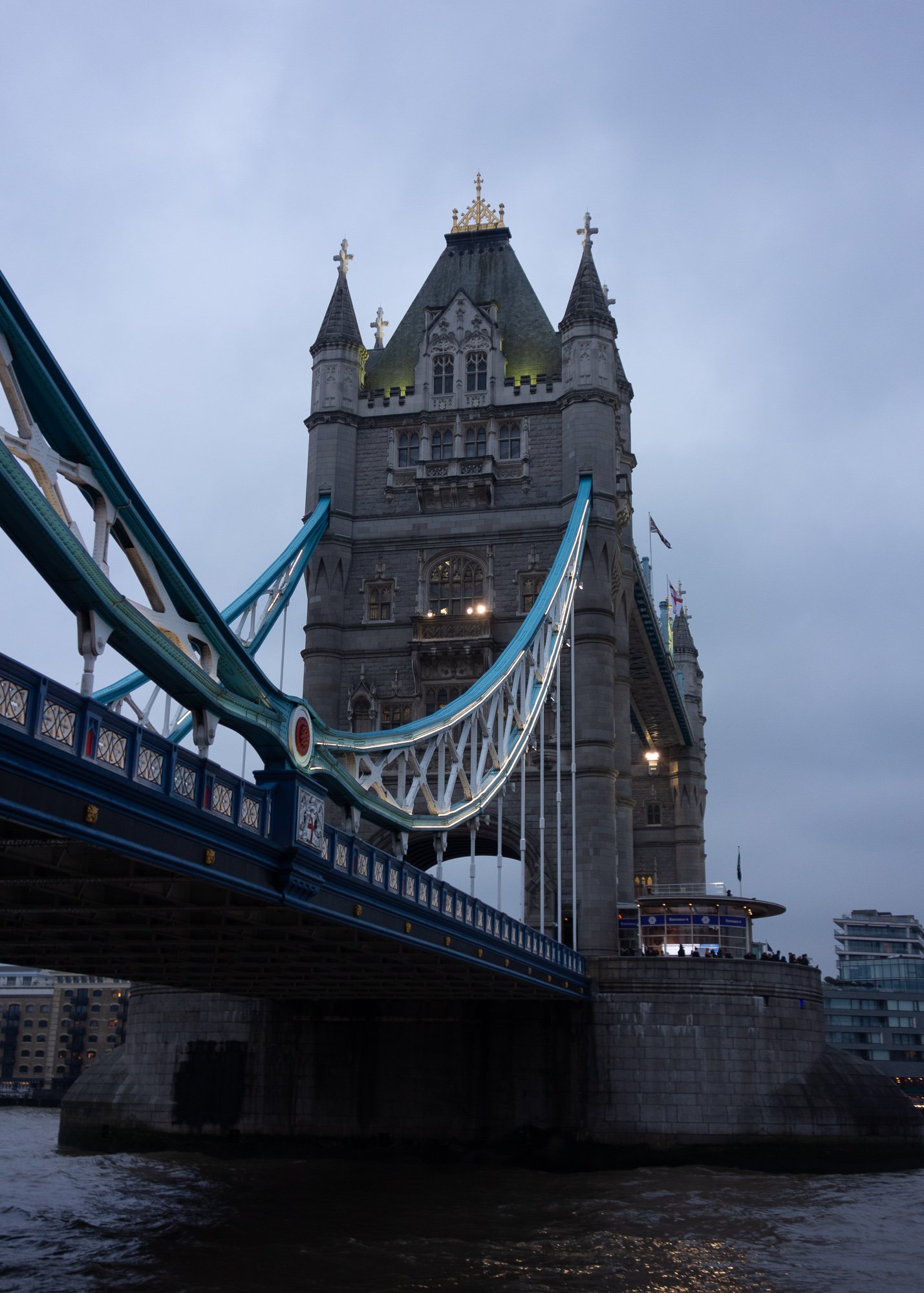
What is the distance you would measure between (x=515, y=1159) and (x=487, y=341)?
31.1 metres

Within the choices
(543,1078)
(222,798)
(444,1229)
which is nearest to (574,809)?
(543,1078)

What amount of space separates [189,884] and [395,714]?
98.3 feet

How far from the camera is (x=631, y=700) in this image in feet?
225

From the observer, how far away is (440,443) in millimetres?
52344

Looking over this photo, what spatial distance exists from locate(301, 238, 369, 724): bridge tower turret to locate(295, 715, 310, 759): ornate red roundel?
27273 mm

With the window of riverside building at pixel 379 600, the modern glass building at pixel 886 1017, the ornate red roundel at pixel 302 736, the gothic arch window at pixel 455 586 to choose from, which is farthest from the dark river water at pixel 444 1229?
the modern glass building at pixel 886 1017

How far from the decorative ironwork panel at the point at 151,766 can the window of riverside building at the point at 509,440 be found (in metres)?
37.7

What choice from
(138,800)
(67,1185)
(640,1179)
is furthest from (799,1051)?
(138,800)

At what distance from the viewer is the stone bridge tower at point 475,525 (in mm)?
47469

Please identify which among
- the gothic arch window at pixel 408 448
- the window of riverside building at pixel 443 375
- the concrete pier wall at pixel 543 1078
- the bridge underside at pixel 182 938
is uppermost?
the window of riverside building at pixel 443 375

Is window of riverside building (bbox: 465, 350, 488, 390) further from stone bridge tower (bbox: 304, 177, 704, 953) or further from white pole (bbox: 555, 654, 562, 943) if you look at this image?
white pole (bbox: 555, 654, 562, 943)

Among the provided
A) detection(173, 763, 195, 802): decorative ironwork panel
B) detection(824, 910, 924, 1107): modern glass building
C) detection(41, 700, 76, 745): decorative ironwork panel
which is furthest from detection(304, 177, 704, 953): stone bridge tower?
detection(824, 910, 924, 1107): modern glass building

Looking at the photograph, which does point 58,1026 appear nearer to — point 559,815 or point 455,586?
point 455,586

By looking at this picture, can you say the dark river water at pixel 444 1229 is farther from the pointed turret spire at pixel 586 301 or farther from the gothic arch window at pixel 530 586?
the pointed turret spire at pixel 586 301
